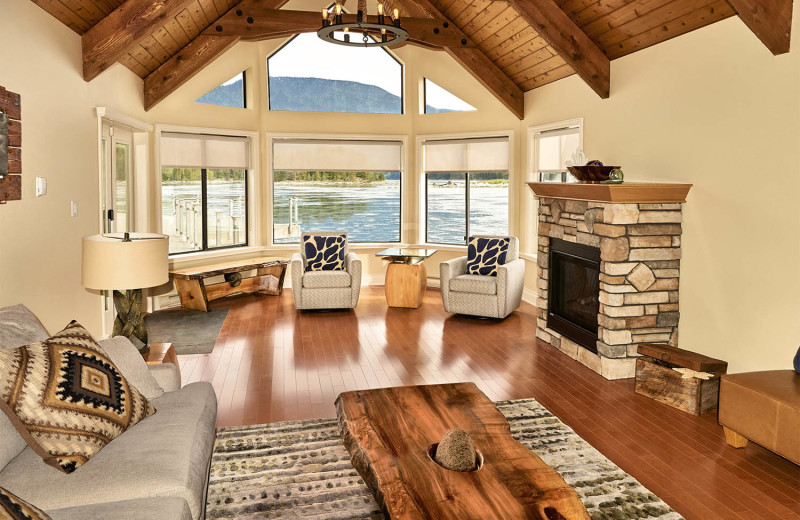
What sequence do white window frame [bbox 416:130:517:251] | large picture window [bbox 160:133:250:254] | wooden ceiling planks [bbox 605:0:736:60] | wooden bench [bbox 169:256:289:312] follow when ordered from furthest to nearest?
white window frame [bbox 416:130:517:251]
large picture window [bbox 160:133:250:254]
wooden bench [bbox 169:256:289:312]
wooden ceiling planks [bbox 605:0:736:60]

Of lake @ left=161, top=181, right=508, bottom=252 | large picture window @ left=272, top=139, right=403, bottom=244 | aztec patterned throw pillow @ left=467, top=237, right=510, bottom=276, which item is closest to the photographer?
aztec patterned throw pillow @ left=467, top=237, right=510, bottom=276

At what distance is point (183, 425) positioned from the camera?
112 inches

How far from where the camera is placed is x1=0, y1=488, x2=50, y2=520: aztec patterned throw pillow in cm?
156

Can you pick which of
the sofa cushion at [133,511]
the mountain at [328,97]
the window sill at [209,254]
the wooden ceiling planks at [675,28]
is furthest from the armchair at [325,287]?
the sofa cushion at [133,511]

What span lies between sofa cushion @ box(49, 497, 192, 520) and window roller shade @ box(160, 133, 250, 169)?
6.32m

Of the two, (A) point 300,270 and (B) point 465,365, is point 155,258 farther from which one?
(A) point 300,270

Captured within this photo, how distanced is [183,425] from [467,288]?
181 inches

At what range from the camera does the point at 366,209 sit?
957 centimetres

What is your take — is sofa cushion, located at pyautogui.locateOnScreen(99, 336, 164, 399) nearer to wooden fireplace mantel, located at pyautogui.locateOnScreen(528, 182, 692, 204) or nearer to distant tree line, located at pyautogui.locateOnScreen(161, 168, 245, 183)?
wooden fireplace mantel, located at pyautogui.locateOnScreen(528, 182, 692, 204)

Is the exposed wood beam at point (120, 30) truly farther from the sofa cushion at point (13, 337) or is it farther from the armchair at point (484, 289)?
the armchair at point (484, 289)

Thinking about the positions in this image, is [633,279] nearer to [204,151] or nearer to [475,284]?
[475,284]

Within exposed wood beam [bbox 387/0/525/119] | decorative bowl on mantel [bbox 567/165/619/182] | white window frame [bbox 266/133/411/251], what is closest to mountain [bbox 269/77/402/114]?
white window frame [bbox 266/133/411/251]

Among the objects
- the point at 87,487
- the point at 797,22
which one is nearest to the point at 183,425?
the point at 87,487

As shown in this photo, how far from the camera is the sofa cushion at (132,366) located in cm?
305
